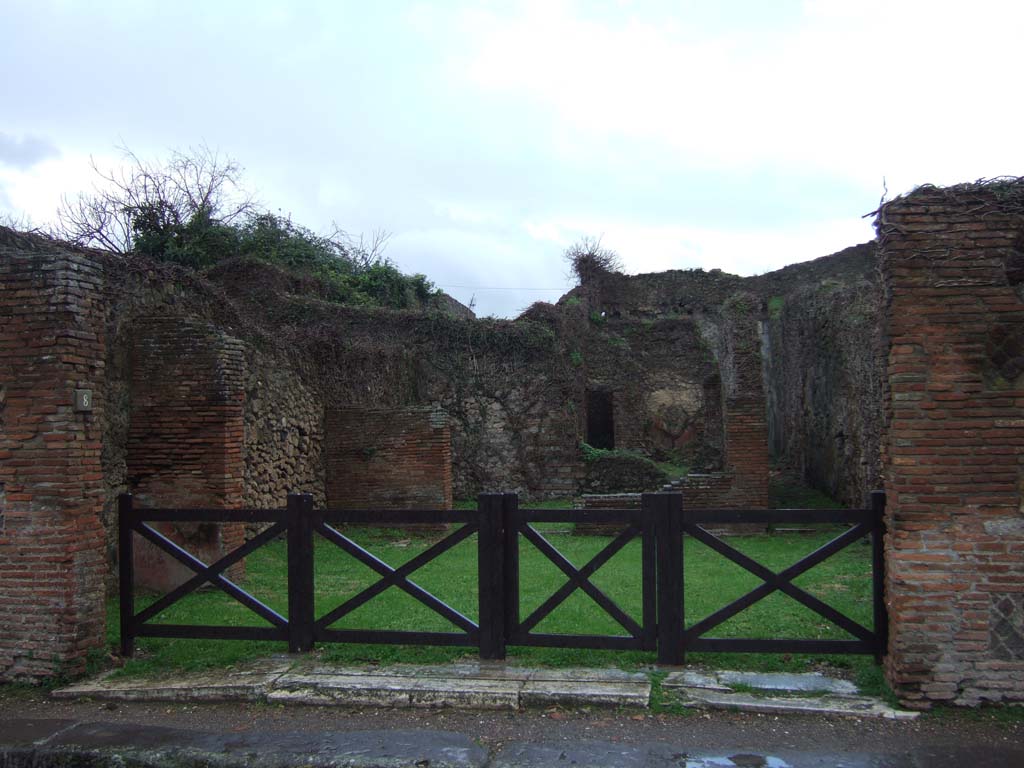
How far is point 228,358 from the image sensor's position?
835 cm

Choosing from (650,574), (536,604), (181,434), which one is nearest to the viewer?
(650,574)

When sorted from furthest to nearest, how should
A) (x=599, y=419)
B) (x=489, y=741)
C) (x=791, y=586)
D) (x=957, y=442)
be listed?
1. (x=599, y=419)
2. (x=791, y=586)
3. (x=957, y=442)
4. (x=489, y=741)

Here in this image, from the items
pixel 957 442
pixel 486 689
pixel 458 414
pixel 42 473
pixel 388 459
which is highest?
pixel 458 414

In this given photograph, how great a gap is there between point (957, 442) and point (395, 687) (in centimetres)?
361

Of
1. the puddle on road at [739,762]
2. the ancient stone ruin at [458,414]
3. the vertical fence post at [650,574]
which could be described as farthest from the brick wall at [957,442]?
the vertical fence post at [650,574]

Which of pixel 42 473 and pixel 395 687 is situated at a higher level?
pixel 42 473

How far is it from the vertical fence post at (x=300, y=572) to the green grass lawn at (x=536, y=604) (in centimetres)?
20

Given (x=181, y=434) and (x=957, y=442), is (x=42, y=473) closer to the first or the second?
(x=181, y=434)

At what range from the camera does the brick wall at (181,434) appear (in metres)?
8.17

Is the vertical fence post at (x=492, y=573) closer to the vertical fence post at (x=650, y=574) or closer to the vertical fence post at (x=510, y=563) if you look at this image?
the vertical fence post at (x=510, y=563)

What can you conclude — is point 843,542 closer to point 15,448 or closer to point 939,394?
point 939,394

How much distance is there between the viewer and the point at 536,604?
7.33m

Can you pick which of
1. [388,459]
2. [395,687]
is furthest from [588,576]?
[388,459]

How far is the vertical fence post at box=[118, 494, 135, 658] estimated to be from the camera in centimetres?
577
